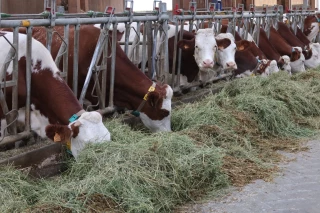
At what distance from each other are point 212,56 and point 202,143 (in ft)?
12.9

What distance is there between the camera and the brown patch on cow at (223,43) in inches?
426

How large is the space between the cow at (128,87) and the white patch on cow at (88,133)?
6.10 ft

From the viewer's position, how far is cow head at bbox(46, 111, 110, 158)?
5.61 metres

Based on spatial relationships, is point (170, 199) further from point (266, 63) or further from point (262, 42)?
point (262, 42)

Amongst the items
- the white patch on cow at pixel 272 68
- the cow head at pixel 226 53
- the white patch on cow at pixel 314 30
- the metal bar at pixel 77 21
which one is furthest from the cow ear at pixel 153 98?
the white patch on cow at pixel 314 30

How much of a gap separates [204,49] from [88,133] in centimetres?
486

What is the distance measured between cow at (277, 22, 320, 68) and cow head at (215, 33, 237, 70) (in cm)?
479

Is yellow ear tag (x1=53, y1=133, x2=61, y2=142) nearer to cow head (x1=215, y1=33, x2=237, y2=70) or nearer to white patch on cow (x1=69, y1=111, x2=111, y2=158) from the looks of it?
white patch on cow (x1=69, y1=111, x2=111, y2=158)

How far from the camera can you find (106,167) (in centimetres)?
521

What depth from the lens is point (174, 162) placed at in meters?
5.50

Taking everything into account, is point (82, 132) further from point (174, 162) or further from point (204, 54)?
point (204, 54)

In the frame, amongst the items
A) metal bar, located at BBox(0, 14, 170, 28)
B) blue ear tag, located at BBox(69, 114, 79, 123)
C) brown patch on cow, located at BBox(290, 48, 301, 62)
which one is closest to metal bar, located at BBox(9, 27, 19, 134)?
metal bar, located at BBox(0, 14, 170, 28)

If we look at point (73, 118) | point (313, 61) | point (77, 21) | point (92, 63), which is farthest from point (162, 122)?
point (313, 61)

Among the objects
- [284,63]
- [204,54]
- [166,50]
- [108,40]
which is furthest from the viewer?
[284,63]
